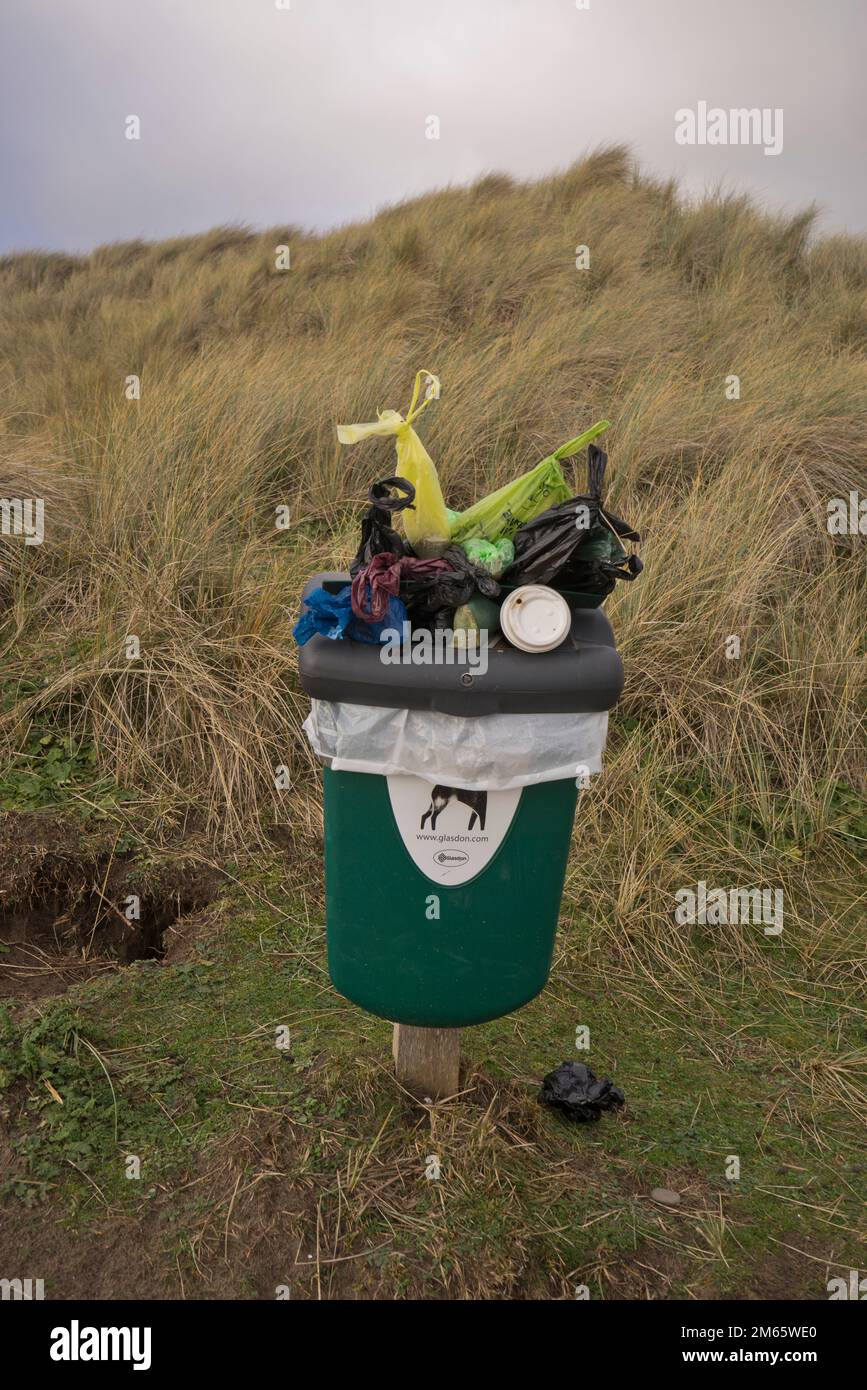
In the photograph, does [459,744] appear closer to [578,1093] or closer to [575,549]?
[575,549]

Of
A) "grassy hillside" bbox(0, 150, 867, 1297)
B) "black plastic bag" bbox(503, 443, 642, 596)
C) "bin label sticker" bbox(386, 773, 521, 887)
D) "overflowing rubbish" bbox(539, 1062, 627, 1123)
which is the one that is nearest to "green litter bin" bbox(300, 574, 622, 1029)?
"bin label sticker" bbox(386, 773, 521, 887)

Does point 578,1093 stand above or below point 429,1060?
below

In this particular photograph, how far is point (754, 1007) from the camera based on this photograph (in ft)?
11.4

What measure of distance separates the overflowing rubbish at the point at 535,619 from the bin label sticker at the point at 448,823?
317 mm

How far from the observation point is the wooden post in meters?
2.54

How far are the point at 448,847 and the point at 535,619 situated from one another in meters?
0.51

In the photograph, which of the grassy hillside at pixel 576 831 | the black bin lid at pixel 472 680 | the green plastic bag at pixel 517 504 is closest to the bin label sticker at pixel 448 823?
the black bin lid at pixel 472 680

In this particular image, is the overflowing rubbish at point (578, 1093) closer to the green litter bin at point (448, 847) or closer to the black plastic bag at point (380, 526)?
the green litter bin at point (448, 847)

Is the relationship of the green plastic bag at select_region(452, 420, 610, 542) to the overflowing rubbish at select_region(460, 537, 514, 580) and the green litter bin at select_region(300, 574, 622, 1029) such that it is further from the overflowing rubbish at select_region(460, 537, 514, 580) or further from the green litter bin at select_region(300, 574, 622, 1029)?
the green litter bin at select_region(300, 574, 622, 1029)

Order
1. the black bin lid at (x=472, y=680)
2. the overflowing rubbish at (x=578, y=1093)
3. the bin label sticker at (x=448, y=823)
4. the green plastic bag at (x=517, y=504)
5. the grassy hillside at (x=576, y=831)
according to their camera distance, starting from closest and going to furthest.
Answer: the black bin lid at (x=472, y=680), the bin label sticker at (x=448, y=823), the green plastic bag at (x=517, y=504), the grassy hillside at (x=576, y=831), the overflowing rubbish at (x=578, y=1093)

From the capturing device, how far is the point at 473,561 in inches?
88.1

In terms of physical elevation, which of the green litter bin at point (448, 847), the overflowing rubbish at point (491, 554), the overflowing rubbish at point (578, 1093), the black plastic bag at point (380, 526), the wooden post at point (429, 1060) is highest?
the black plastic bag at point (380, 526)

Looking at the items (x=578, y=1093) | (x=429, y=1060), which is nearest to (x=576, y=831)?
(x=578, y=1093)

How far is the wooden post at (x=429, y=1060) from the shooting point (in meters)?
2.54
